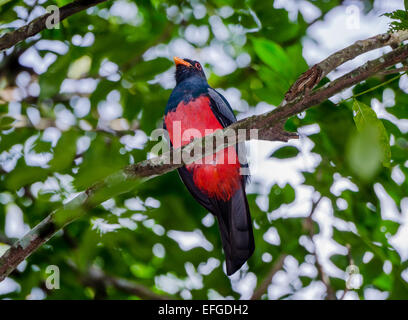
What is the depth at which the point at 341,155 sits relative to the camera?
9.24 feet

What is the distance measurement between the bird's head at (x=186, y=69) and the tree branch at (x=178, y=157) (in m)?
1.69

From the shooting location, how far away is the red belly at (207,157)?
10.9ft

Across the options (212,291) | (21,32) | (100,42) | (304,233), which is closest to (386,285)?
(304,233)

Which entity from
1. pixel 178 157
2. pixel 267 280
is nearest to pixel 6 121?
pixel 178 157

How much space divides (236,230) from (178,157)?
75 cm

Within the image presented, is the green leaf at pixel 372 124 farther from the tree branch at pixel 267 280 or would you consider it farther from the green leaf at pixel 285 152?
the tree branch at pixel 267 280

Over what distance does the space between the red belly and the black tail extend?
0.39 ft

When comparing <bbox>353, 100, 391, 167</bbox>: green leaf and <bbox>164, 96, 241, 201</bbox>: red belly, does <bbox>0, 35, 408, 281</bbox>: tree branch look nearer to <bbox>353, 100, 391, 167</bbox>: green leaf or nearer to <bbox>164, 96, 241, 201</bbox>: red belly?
<bbox>353, 100, 391, 167</bbox>: green leaf

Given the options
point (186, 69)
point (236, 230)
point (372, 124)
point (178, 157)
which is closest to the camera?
point (372, 124)

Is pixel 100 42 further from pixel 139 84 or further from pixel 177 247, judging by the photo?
pixel 177 247

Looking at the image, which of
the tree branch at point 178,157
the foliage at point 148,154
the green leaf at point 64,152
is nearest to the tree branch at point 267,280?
the foliage at point 148,154

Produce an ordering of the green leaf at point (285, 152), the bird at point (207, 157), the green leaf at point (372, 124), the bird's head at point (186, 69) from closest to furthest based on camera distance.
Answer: the green leaf at point (372, 124), the green leaf at point (285, 152), the bird at point (207, 157), the bird's head at point (186, 69)

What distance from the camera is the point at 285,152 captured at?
2.92 m

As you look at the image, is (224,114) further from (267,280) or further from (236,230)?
(267,280)
